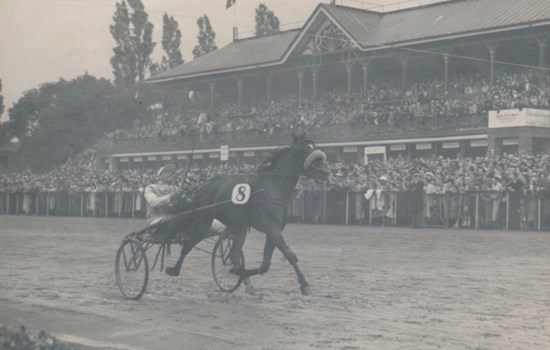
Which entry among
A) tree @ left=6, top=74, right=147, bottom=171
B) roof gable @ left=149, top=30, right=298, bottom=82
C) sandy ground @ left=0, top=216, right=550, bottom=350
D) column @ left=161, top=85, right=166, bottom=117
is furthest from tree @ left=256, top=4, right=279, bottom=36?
sandy ground @ left=0, top=216, right=550, bottom=350

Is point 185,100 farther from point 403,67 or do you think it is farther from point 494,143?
point 494,143

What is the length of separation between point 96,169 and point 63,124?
757 centimetres

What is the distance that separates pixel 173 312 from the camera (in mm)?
8922

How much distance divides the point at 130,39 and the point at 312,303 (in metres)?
16.0

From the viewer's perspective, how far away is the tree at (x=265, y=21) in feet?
159

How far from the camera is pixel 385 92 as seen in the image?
37.9 meters

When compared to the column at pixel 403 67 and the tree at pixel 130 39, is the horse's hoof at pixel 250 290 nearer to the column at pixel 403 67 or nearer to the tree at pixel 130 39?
the tree at pixel 130 39

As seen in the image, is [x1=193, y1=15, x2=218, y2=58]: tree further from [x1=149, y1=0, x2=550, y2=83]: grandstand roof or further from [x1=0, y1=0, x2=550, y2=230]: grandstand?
[x1=0, y1=0, x2=550, y2=230]: grandstand

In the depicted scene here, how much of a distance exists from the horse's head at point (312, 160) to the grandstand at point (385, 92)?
19542mm

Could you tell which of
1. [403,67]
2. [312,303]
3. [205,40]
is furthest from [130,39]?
[205,40]

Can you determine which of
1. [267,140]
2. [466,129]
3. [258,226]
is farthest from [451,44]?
[258,226]

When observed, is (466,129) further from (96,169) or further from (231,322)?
(231,322)

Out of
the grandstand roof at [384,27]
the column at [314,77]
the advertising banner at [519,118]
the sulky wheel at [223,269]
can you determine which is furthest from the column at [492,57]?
the sulky wheel at [223,269]

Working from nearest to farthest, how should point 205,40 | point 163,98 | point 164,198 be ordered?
point 164,198 → point 205,40 → point 163,98
